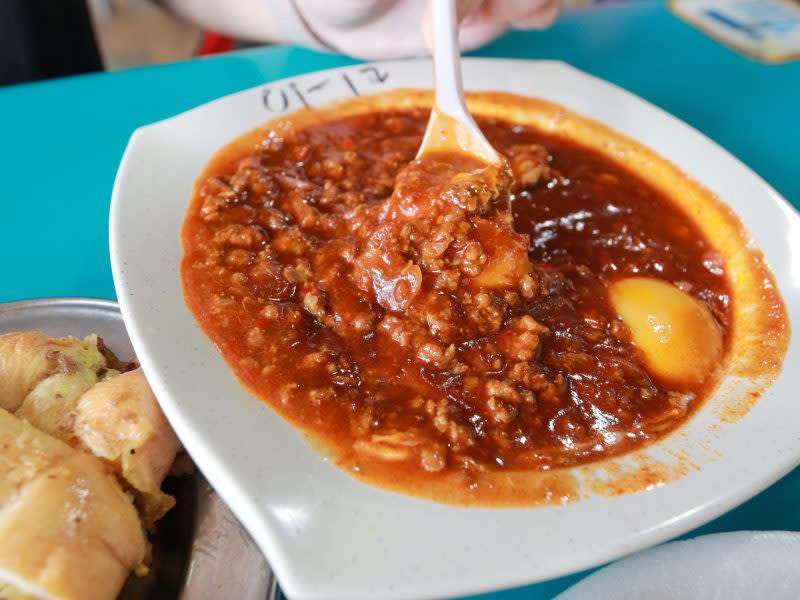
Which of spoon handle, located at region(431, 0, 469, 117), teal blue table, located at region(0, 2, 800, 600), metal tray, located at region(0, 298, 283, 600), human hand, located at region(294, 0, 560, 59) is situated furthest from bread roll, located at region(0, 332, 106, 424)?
human hand, located at region(294, 0, 560, 59)

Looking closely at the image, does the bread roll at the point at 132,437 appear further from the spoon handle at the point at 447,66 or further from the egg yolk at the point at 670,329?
the spoon handle at the point at 447,66

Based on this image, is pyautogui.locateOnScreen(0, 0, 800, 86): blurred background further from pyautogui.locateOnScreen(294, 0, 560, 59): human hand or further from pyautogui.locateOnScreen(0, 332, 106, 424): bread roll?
pyautogui.locateOnScreen(0, 332, 106, 424): bread roll

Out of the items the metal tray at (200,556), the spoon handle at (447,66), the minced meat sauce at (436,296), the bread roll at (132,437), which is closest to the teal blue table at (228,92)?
the minced meat sauce at (436,296)

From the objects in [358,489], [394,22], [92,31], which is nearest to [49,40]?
[92,31]

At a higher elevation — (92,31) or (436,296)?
(436,296)

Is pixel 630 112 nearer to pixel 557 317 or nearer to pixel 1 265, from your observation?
pixel 557 317

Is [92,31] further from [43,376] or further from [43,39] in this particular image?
[43,376]

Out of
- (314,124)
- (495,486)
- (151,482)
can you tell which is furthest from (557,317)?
(314,124)
